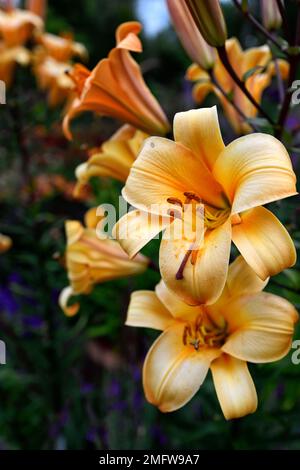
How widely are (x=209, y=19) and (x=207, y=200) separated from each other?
0.20m

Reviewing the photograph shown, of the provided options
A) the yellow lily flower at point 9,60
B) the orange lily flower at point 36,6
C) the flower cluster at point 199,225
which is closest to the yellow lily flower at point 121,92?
the flower cluster at point 199,225

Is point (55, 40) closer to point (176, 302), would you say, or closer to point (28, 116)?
point (28, 116)

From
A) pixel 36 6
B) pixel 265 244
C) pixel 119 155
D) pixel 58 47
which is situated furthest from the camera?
pixel 58 47

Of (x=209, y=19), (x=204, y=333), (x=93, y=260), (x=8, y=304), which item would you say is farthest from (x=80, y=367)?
(x=209, y=19)

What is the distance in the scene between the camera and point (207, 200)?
1.95 ft

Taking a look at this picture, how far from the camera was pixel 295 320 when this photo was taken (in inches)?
21.5

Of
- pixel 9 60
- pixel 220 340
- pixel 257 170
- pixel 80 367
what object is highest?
pixel 257 170

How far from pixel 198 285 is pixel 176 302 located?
14 centimetres

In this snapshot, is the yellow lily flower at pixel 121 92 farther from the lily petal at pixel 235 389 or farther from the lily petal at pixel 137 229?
the lily petal at pixel 235 389

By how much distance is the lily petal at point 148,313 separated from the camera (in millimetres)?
627

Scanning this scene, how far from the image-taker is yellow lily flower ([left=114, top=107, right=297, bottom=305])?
18.5 inches

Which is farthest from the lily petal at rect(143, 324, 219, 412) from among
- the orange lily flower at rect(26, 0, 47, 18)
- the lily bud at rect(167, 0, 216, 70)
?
the orange lily flower at rect(26, 0, 47, 18)

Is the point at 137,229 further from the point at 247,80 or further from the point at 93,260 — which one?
the point at 247,80

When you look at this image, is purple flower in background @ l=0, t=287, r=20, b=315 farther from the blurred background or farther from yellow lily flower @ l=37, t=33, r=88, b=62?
yellow lily flower @ l=37, t=33, r=88, b=62
